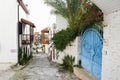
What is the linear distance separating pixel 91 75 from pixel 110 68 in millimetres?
3419

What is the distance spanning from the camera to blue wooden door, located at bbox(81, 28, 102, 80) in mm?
10219

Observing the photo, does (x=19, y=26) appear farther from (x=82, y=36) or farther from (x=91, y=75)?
(x=91, y=75)

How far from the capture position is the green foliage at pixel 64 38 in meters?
16.1

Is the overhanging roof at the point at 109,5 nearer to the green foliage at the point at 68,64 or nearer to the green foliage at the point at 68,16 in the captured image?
the green foliage at the point at 68,16

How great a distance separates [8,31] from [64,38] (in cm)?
477

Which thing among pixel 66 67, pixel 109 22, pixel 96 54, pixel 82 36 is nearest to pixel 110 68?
pixel 109 22

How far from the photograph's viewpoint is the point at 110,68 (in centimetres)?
802

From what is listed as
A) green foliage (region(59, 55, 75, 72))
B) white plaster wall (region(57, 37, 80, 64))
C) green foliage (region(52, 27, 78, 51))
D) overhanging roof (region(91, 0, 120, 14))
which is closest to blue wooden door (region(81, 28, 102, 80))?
white plaster wall (region(57, 37, 80, 64))

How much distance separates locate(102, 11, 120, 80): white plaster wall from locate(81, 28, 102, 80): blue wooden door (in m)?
1.48

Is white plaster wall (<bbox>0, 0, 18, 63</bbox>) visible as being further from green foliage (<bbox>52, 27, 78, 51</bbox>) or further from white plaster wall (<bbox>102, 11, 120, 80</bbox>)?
white plaster wall (<bbox>102, 11, 120, 80</bbox>)

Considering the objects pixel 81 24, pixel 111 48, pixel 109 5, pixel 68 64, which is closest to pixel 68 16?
pixel 68 64

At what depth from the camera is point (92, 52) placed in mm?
11500

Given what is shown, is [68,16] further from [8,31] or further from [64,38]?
[8,31]

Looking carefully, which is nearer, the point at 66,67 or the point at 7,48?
the point at 66,67
